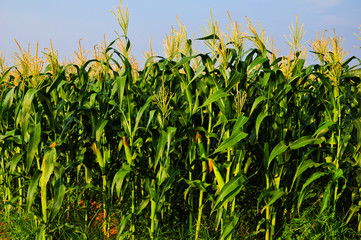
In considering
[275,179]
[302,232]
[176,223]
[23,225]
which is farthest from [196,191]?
[23,225]

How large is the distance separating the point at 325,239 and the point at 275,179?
0.91m

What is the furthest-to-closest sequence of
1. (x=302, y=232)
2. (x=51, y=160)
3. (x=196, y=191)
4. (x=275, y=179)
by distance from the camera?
(x=196, y=191) → (x=302, y=232) → (x=275, y=179) → (x=51, y=160)

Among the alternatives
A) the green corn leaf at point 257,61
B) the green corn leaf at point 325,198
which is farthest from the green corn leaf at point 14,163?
the green corn leaf at point 325,198

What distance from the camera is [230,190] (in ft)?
12.4

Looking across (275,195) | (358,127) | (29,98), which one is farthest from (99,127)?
(358,127)

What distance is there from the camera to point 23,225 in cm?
478

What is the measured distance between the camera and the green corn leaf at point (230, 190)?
3.77 m

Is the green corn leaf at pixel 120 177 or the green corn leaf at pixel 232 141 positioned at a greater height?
the green corn leaf at pixel 232 141

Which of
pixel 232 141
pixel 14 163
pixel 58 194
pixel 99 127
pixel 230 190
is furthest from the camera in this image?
pixel 14 163

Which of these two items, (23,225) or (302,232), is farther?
(23,225)

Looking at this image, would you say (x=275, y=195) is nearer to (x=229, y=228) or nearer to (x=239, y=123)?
(x=229, y=228)

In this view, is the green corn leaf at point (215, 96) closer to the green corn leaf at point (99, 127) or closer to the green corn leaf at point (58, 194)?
the green corn leaf at point (99, 127)

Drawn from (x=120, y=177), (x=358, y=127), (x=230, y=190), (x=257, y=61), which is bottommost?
(x=230, y=190)

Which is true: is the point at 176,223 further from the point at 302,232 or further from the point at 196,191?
the point at 302,232
